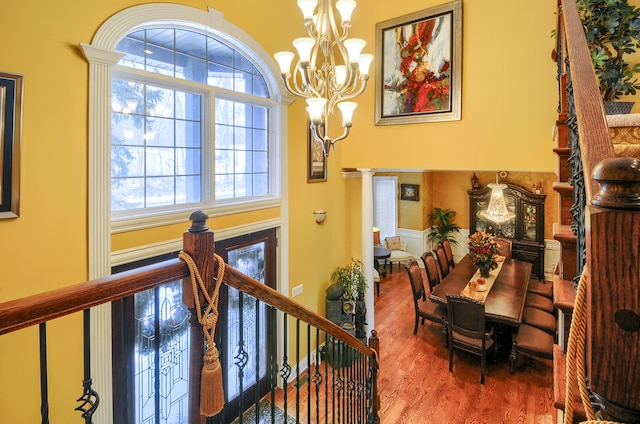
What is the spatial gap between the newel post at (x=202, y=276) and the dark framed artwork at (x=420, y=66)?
384 cm

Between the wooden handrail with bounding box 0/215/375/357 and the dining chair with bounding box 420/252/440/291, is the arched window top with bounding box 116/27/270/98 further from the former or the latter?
the dining chair with bounding box 420/252/440/291

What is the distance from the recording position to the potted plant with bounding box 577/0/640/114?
7.77ft

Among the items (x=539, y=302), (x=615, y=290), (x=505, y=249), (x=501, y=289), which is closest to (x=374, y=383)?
(x=615, y=290)

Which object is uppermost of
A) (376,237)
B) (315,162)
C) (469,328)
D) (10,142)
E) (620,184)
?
(315,162)

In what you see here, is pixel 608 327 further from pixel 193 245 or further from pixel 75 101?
pixel 75 101

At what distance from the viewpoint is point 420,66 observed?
168 inches

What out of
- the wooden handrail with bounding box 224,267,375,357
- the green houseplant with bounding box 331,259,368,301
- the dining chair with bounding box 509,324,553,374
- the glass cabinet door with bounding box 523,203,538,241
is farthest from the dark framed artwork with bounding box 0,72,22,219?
the glass cabinet door with bounding box 523,203,538,241

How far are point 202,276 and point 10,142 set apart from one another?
1810mm

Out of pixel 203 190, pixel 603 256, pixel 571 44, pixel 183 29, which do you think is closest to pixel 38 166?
pixel 203 190

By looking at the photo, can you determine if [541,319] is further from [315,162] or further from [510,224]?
[315,162]

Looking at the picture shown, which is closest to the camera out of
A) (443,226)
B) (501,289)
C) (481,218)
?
(501,289)

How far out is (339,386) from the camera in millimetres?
2408

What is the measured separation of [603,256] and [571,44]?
1193 millimetres

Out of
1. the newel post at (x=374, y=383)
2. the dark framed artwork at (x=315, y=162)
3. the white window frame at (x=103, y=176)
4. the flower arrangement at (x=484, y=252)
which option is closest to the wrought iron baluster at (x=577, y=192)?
the newel post at (x=374, y=383)
